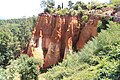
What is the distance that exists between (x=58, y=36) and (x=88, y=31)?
222 inches

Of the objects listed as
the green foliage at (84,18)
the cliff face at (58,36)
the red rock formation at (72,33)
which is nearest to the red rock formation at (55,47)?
the cliff face at (58,36)

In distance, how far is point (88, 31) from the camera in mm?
35781

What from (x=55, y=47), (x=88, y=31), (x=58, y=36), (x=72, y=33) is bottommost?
(x=55, y=47)

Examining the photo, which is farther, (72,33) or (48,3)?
(48,3)

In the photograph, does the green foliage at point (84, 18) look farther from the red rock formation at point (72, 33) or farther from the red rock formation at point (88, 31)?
the red rock formation at point (72, 33)

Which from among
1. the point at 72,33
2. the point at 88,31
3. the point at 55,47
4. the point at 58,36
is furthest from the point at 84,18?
the point at 55,47

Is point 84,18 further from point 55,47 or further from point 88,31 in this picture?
point 55,47

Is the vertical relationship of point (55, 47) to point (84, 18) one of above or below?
below

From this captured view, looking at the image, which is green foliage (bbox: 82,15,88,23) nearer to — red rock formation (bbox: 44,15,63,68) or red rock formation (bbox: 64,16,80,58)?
red rock formation (bbox: 64,16,80,58)

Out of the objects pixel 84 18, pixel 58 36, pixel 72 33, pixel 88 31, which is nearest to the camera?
pixel 88 31

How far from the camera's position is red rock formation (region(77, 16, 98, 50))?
34.7 m

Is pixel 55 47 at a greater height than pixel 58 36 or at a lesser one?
lesser

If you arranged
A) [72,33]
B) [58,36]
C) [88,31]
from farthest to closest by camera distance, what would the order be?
[58,36] < [72,33] < [88,31]

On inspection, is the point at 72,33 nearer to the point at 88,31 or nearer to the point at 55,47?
the point at 88,31
